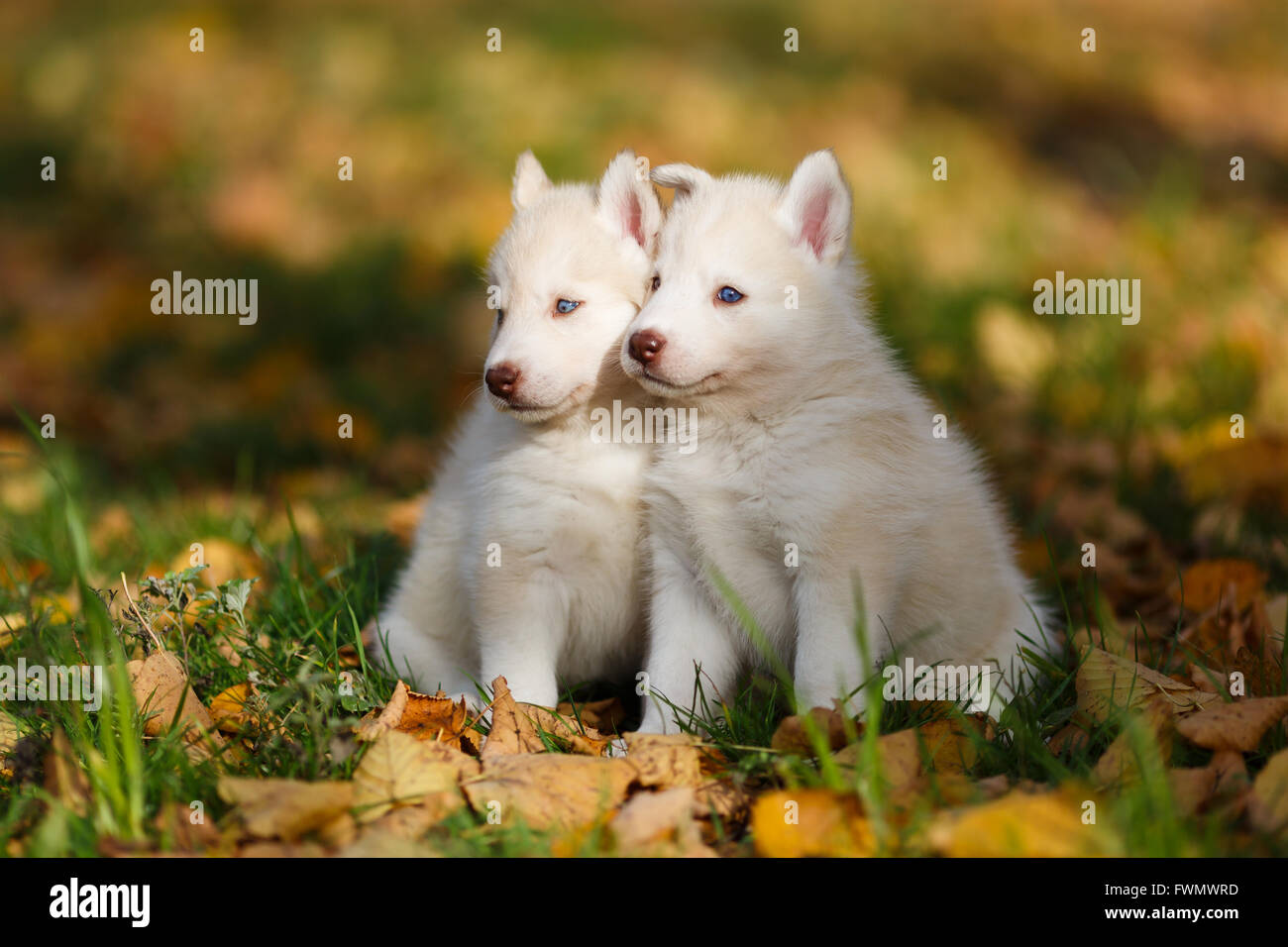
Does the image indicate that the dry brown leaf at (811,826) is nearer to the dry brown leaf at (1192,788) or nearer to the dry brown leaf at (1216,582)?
the dry brown leaf at (1192,788)

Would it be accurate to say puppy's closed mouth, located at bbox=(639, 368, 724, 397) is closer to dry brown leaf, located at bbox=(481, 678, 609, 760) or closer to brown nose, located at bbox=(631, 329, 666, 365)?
brown nose, located at bbox=(631, 329, 666, 365)

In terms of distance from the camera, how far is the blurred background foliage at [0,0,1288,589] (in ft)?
18.3

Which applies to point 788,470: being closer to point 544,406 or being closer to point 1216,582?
point 544,406

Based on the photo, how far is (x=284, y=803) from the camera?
7.74 ft

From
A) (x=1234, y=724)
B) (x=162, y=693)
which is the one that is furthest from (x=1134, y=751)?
(x=162, y=693)

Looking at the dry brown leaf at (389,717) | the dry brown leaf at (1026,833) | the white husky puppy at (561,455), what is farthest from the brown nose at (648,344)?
the dry brown leaf at (1026,833)

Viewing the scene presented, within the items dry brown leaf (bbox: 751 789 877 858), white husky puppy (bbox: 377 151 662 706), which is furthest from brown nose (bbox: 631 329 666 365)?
dry brown leaf (bbox: 751 789 877 858)

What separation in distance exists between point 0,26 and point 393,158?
5452 mm

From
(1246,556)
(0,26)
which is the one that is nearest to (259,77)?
A: (0,26)

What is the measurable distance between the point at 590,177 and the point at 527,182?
4.60 meters

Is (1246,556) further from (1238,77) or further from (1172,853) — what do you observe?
(1238,77)

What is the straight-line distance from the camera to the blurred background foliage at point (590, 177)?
18.3 feet

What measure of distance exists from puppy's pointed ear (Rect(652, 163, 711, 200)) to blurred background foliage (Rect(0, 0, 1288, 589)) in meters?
1.98

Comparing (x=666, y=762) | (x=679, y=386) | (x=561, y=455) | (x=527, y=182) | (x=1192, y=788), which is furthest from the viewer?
(x=527, y=182)
